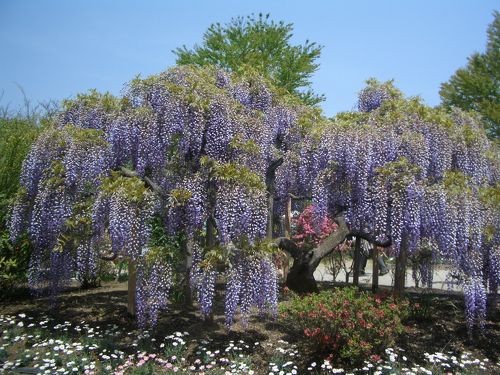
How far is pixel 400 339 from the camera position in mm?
7062

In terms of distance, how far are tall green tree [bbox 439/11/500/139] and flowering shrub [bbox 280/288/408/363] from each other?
1819cm

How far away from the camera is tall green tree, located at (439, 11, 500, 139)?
73.7ft

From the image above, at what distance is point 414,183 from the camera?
23.3 ft

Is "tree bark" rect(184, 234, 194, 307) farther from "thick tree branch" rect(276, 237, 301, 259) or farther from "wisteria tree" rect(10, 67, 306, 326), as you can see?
"thick tree branch" rect(276, 237, 301, 259)

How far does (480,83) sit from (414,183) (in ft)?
60.0

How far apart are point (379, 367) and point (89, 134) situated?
548 centimetres

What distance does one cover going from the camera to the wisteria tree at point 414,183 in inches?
279

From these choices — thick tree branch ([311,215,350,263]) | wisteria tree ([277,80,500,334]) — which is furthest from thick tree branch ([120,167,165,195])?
thick tree branch ([311,215,350,263])

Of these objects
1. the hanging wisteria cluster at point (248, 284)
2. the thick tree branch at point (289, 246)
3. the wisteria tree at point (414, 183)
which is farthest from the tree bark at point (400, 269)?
the hanging wisteria cluster at point (248, 284)

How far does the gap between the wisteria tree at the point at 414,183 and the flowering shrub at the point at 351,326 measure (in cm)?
127

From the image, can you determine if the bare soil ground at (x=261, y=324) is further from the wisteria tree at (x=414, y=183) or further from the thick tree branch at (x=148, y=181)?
the thick tree branch at (x=148, y=181)

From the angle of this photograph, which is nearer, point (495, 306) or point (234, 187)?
point (234, 187)

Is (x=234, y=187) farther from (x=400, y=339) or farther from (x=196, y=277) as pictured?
(x=400, y=339)

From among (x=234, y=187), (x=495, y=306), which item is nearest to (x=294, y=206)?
(x=495, y=306)
